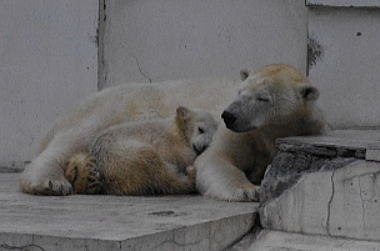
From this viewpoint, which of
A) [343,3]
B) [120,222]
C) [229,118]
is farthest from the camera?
[343,3]

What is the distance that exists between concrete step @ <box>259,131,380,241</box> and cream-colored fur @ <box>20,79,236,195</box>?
1.25m

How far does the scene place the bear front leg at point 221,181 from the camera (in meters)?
5.58

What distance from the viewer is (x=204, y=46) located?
23.8 ft

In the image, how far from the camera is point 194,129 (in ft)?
20.1

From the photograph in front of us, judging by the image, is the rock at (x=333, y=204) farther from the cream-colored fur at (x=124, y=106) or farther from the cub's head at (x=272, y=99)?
the cream-colored fur at (x=124, y=106)

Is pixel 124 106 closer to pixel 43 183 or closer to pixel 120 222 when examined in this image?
pixel 43 183

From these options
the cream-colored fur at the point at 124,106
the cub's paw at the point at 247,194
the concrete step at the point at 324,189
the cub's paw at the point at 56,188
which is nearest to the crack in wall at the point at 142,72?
the cream-colored fur at the point at 124,106

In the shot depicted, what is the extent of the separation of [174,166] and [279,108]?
73 centimetres

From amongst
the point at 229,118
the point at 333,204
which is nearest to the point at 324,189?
the point at 333,204

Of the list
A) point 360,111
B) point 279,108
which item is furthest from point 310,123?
point 360,111

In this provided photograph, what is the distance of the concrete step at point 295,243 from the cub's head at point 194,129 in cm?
106

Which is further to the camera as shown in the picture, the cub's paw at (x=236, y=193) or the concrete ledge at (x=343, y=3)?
the concrete ledge at (x=343, y=3)

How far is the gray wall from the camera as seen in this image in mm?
7176

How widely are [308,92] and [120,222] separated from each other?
1427mm
